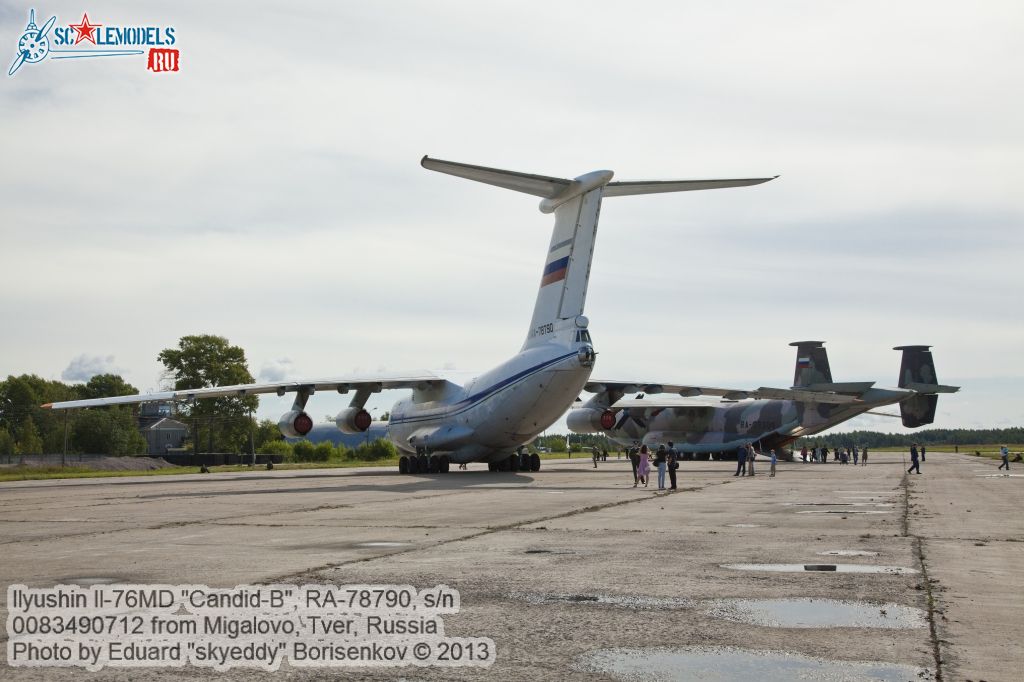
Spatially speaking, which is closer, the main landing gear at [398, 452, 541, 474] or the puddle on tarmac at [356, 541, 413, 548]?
the puddle on tarmac at [356, 541, 413, 548]

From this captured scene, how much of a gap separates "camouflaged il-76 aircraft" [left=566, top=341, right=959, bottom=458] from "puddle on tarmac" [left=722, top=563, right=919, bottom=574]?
120 feet

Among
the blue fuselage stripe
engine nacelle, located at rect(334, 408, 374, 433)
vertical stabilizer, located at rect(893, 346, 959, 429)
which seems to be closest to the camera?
the blue fuselage stripe

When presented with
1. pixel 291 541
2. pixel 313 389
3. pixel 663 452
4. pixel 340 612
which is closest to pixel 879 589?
pixel 340 612

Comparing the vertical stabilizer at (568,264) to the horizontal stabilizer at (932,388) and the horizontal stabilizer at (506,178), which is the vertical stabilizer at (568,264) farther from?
the horizontal stabilizer at (932,388)

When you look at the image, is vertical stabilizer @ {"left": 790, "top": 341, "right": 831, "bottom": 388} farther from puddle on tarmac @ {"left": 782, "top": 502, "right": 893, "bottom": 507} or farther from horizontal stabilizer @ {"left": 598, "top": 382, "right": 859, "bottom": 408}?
puddle on tarmac @ {"left": 782, "top": 502, "right": 893, "bottom": 507}

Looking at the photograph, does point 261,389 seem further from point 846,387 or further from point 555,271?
point 846,387

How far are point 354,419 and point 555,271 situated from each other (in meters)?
10.7

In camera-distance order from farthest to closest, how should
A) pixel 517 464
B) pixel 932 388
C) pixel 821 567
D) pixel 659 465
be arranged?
pixel 932 388
pixel 517 464
pixel 659 465
pixel 821 567

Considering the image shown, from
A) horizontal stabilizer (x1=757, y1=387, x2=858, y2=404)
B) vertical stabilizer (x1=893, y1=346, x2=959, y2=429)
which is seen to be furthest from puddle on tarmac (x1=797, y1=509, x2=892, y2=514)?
vertical stabilizer (x1=893, y1=346, x2=959, y2=429)

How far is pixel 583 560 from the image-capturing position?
1093 cm

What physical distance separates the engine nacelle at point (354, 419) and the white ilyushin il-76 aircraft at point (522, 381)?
37 millimetres

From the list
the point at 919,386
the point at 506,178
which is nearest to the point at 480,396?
the point at 506,178

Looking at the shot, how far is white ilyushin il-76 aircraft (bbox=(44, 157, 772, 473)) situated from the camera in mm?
29859

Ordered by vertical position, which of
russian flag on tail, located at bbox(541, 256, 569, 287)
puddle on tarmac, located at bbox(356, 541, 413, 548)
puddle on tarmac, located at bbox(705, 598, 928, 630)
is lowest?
puddle on tarmac, located at bbox(356, 541, 413, 548)
